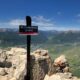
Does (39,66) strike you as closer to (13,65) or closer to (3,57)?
(13,65)

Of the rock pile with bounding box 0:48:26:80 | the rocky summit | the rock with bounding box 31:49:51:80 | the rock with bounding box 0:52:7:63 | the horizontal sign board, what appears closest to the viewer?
the horizontal sign board

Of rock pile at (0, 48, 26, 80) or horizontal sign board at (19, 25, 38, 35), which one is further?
rock pile at (0, 48, 26, 80)

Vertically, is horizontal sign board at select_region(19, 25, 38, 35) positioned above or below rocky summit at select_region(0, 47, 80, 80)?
above

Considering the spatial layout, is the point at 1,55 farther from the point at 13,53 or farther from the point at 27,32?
the point at 27,32

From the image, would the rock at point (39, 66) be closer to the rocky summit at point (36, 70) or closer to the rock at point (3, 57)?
the rocky summit at point (36, 70)

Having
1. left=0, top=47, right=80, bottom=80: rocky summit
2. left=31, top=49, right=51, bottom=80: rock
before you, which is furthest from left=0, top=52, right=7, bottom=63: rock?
left=31, top=49, right=51, bottom=80: rock

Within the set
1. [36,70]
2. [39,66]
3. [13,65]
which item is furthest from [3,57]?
[36,70]

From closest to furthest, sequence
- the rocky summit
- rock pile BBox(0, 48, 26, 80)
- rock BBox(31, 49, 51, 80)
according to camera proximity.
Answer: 1. the rocky summit
2. rock BBox(31, 49, 51, 80)
3. rock pile BBox(0, 48, 26, 80)

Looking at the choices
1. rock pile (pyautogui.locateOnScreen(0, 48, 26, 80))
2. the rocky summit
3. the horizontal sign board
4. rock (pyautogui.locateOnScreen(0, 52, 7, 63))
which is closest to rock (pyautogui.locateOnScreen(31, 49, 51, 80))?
the rocky summit

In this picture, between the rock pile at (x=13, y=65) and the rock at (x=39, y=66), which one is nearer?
the rock at (x=39, y=66)

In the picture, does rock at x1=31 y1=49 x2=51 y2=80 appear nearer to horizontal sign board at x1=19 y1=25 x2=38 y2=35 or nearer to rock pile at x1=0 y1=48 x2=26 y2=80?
rock pile at x1=0 y1=48 x2=26 y2=80

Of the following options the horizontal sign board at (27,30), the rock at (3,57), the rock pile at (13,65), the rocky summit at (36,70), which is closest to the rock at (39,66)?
the rocky summit at (36,70)

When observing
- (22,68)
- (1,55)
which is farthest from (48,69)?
(1,55)

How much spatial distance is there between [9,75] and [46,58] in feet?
20.3
